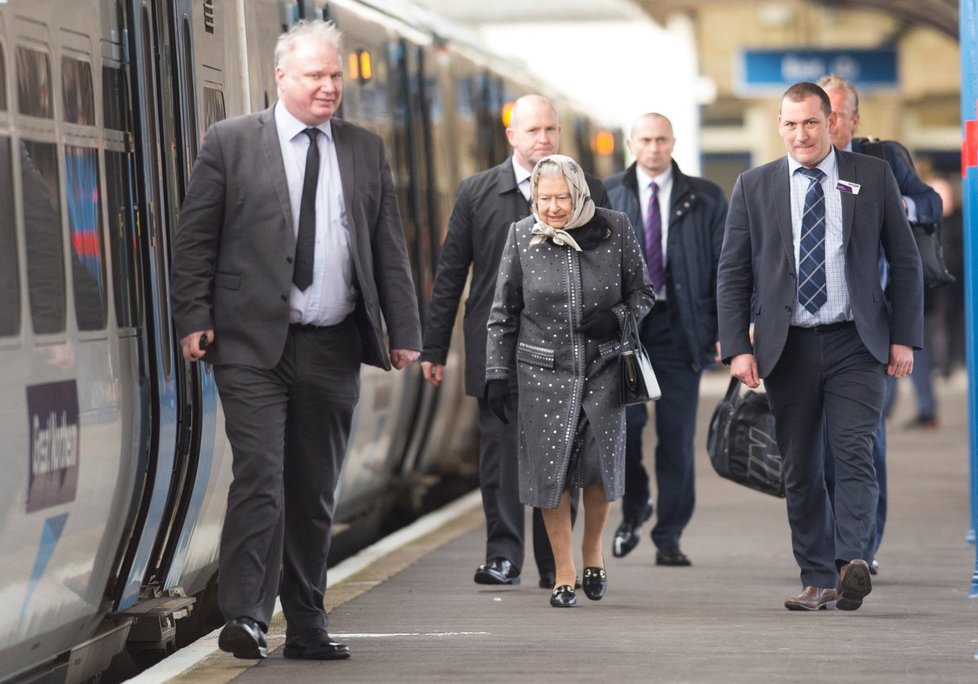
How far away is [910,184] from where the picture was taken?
8.24m

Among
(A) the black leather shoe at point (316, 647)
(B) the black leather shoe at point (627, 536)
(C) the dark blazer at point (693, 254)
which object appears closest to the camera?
(A) the black leather shoe at point (316, 647)

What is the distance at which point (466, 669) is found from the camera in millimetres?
6195

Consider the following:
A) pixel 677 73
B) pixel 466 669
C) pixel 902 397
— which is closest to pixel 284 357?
pixel 466 669

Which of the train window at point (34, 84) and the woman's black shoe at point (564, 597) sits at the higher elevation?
the train window at point (34, 84)

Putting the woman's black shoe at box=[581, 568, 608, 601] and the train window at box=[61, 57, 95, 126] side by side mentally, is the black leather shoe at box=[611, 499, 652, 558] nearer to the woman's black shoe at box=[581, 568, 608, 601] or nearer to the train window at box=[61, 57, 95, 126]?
the woman's black shoe at box=[581, 568, 608, 601]

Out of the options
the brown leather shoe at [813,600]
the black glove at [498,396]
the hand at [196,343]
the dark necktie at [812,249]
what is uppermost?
the dark necktie at [812,249]

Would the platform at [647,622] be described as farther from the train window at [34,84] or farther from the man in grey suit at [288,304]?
the train window at [34,84]

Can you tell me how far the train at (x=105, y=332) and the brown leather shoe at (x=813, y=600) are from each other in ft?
6.92

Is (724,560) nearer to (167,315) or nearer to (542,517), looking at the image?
(542,517)

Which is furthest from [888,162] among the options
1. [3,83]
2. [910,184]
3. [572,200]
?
[3,83]

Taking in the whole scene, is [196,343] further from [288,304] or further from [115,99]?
[115,99]

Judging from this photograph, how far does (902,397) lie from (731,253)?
1559 centimetres

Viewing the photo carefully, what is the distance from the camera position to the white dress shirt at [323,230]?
6.23 m

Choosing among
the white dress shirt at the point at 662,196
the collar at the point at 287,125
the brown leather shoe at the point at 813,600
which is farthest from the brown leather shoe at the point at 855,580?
the collar at the point at 287,125
